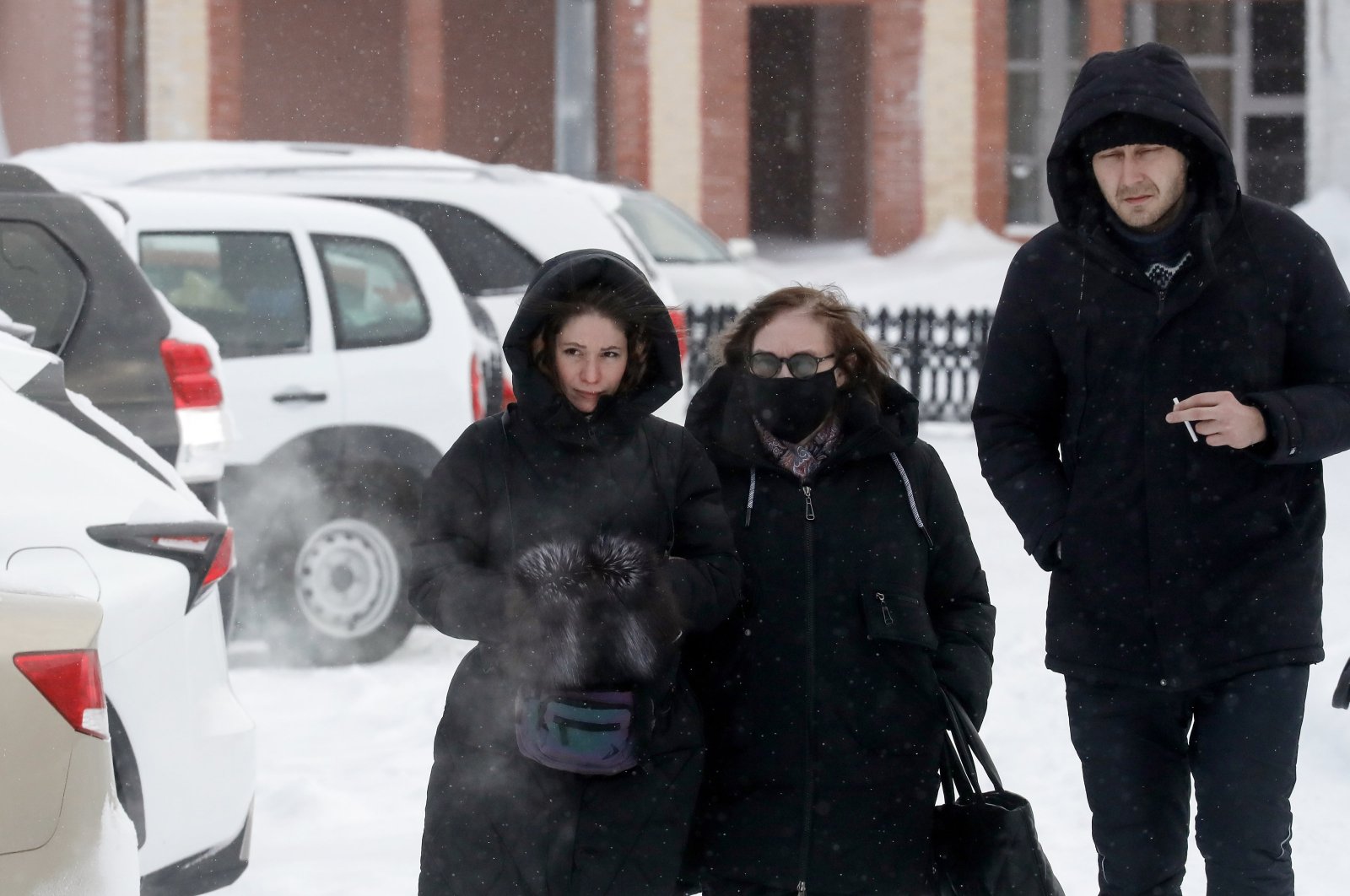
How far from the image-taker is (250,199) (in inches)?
316

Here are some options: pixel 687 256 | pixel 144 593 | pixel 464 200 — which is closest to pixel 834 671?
pixel 144 593

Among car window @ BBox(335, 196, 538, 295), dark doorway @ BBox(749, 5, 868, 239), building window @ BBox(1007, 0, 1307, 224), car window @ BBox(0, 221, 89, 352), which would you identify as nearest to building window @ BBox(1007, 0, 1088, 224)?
building window @ BBox(1007, 0, 1307, 224)

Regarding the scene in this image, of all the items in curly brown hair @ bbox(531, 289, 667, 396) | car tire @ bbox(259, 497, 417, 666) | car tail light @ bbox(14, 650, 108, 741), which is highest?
curly brown hair @ bbox(531, 289, 667, 396)

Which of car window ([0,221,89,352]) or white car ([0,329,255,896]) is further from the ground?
car window ([0,221,89,352])

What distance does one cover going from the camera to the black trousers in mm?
3361

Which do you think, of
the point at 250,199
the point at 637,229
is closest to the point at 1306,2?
the point at 637,229

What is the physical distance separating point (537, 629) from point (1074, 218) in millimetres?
1337

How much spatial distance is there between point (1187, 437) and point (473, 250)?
6914mm

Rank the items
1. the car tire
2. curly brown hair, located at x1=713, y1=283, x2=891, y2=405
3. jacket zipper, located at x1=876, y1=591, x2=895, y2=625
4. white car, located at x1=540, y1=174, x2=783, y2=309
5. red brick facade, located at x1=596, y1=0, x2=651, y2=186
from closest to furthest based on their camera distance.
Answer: jacket zipper, located at x1=876, y1=591, x2=895, y2=625
curly brown hair, located at x1=713, y1=283, x2=891, y2=405
the car tire
white car, located at x1=540, y1=174, x2=783, y2=309
red brick facade, located at x1=596, y1=0, x2=651, y2=186

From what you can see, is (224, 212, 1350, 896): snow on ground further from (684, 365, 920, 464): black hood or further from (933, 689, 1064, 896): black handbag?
(933, 689, 1064, 896): black handbag

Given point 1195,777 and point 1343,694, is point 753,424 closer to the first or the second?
point 1195,777

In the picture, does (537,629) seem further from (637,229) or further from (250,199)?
(637,229)

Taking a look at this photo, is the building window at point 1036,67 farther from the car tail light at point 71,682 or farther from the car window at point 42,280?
the car tail light at point 71,682

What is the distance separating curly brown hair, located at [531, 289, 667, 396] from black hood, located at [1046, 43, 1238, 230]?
0.82 m
